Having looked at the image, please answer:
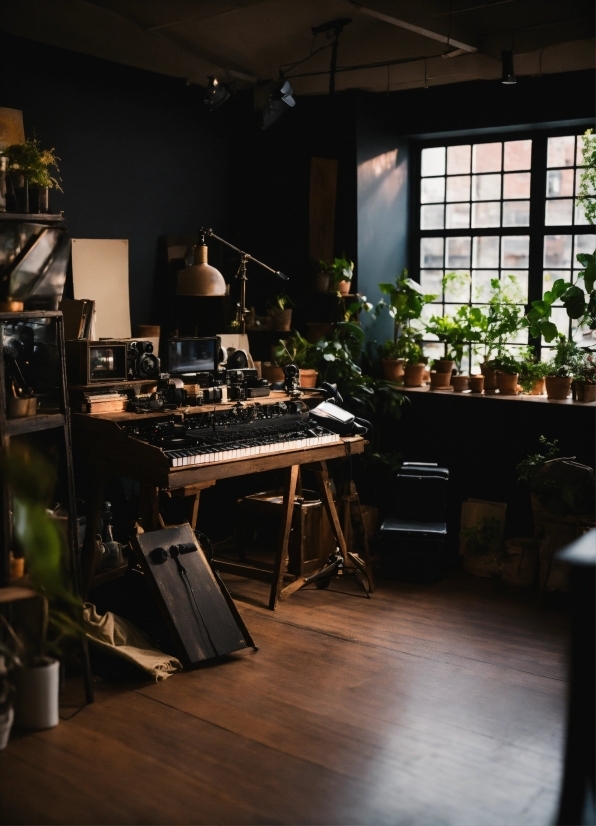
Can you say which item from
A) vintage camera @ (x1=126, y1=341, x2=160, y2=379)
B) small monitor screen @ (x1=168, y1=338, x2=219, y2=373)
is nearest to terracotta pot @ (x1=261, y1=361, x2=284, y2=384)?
small monitor screen @ (x1=168, y1=338, x2=219, y2=373)

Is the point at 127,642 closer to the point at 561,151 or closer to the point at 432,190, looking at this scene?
the point at 432,190

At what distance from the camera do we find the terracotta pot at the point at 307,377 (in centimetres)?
680

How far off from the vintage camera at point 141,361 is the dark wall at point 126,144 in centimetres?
101

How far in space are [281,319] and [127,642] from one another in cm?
308

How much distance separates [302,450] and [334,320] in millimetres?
1831

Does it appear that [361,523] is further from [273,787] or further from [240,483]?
[273,787]

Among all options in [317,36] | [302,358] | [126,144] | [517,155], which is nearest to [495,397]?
[302,358]

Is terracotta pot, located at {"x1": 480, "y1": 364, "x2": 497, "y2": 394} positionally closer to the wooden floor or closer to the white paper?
the wooden floor

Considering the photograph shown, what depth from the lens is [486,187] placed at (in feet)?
23.8

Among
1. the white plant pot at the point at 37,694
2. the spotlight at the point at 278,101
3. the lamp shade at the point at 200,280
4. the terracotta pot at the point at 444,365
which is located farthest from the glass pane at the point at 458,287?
the white plant pot at the point at 37,694

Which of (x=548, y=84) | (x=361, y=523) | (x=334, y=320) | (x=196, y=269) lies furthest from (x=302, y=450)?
(x=548, y=84)

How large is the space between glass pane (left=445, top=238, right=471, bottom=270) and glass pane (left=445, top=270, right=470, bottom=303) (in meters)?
0.06

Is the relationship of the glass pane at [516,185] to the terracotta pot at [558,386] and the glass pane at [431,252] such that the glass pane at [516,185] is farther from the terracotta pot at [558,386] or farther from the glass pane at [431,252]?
the terracotta pot at [558,386]

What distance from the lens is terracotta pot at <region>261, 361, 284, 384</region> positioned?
22.7 ft
